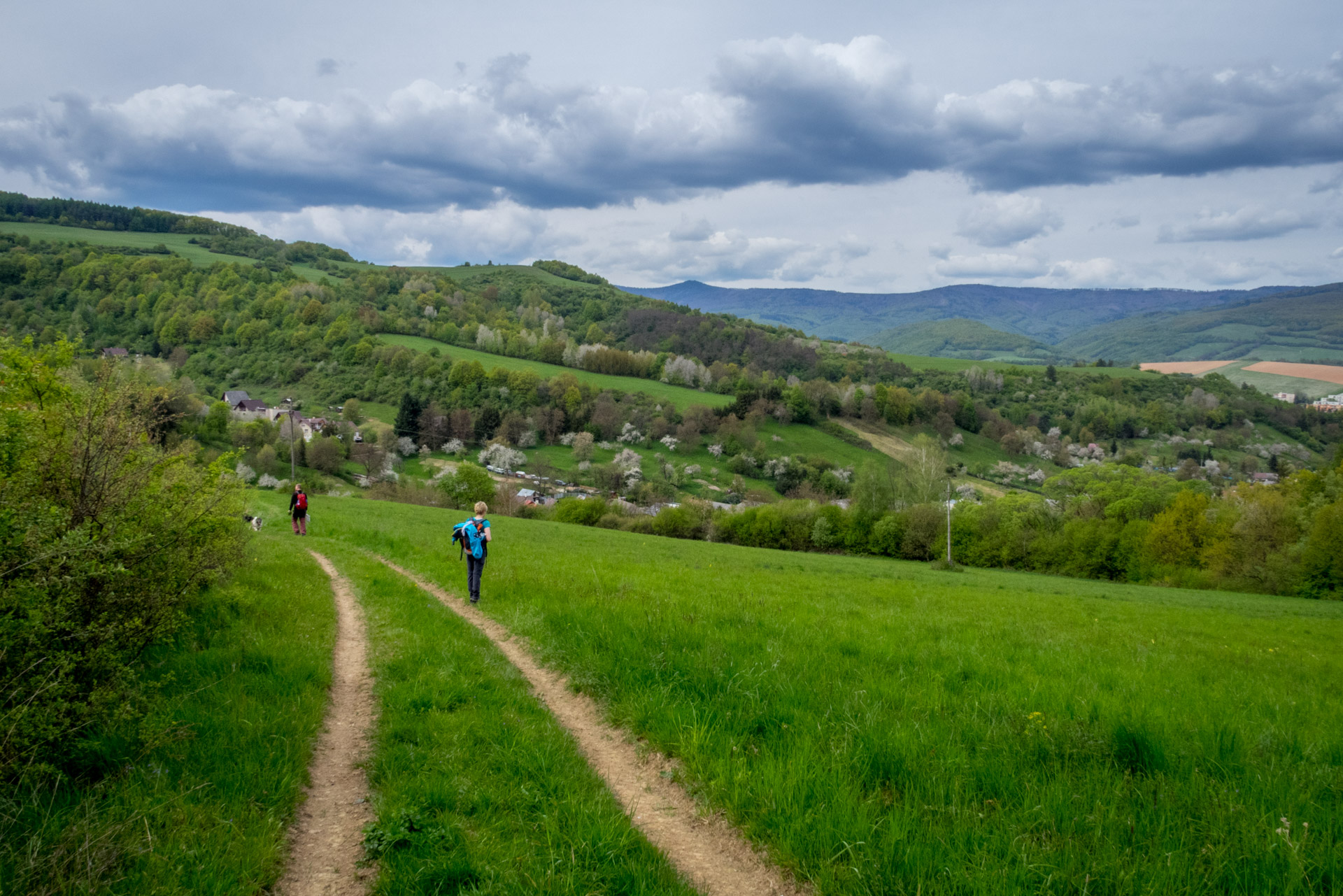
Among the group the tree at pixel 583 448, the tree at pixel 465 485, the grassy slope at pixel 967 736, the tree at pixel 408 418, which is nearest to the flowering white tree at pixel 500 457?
the tree at pixel 583 448

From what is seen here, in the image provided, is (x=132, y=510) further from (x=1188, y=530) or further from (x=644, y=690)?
(x=1188, y=530)

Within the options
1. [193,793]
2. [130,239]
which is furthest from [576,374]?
[193,793]

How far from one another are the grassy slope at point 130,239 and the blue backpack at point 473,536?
635 ft

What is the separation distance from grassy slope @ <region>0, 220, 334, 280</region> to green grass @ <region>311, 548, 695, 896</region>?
200 metres

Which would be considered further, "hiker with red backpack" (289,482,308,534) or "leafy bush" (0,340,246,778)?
"hiker with red backpack" (289,482,308,534)

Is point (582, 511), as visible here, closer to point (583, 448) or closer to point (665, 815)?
point (583, 448)

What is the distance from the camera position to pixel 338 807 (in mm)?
5402

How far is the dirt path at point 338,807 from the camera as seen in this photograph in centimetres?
447

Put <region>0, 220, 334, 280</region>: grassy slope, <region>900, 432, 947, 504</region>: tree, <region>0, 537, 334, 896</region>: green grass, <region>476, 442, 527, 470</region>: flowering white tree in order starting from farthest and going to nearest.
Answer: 1. <region>0, 220, 334, 280</region>: grassy slope
2. <region>476, 442, 527, 470</region>: flowering white tree
3. <region>900, 432, 947, 504</region>: tree
4. <region>0, 537, 334, 896</region>: green grass

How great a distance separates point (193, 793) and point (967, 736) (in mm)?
6743

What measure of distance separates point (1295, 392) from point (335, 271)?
970 ft

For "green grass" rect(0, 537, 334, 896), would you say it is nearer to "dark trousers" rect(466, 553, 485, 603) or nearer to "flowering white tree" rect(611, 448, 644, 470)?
"dark trousers" rect(466, 553, 485, 603)

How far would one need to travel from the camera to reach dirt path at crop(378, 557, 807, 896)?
463 cm

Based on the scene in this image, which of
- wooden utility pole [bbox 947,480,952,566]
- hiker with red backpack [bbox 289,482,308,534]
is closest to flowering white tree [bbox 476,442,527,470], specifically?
wooden utility pole [bbox 947,480,952,566]
